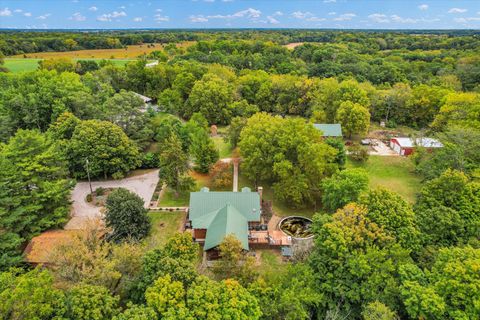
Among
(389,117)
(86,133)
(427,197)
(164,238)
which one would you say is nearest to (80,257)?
(164,238)

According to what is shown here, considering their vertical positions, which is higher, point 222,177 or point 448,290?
point 448,290

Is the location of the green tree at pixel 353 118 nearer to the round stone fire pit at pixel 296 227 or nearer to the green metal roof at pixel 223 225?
the round stone fire pit at pixel 296 227

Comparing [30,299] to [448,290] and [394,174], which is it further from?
[394,174]

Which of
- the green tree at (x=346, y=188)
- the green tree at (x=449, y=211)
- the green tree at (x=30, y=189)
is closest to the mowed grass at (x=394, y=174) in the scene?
the green tree at (x=346, y=188)

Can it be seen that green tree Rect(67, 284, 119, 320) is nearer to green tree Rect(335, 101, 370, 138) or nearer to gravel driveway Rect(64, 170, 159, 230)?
gravel driveway Rect(64, 170, 159, 230)

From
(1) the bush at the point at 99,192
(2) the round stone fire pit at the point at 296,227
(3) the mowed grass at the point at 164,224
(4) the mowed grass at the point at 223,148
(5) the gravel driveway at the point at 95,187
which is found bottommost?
(3) the mowed grass at the point at 164,224

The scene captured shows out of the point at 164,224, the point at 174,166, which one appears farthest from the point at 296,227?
the point at 174,166
